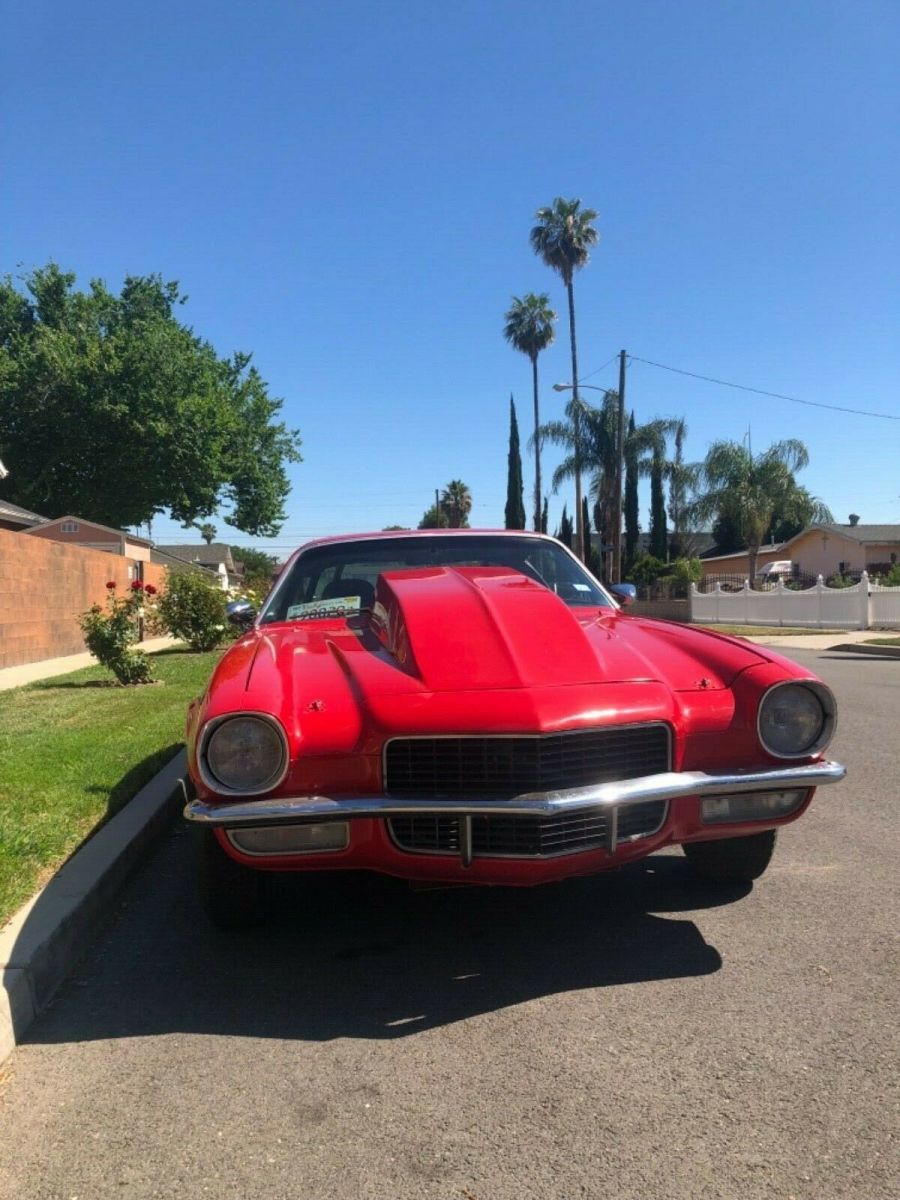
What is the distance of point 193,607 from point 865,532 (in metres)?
36.9

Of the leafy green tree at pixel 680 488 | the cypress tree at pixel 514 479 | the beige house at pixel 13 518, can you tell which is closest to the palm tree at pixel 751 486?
the leafy green tree at pixel 680 488

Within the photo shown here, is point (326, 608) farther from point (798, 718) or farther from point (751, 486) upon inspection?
point (751, 486)

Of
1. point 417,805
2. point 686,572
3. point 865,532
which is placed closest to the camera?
point 417,805

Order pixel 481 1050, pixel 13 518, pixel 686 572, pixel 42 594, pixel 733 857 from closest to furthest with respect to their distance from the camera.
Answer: pixel 481 1050
pixel 733 857
pixel 42 594
pixel 13 518
pixel 686 572

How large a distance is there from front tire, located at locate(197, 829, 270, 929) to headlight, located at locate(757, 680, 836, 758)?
1.91 meters

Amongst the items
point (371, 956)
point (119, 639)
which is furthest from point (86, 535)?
point (371, 956)

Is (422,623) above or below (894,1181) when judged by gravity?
above

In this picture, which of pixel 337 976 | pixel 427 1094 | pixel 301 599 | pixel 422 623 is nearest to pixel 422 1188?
pixel 427 1094

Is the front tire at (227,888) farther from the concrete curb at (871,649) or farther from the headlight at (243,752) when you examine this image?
the concrete curb at (871,649)

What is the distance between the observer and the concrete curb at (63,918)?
10.3ft

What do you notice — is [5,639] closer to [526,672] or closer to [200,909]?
[200,909]

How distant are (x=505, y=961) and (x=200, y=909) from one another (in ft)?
4.62

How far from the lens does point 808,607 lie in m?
29.2

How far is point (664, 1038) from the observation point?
296 cm
